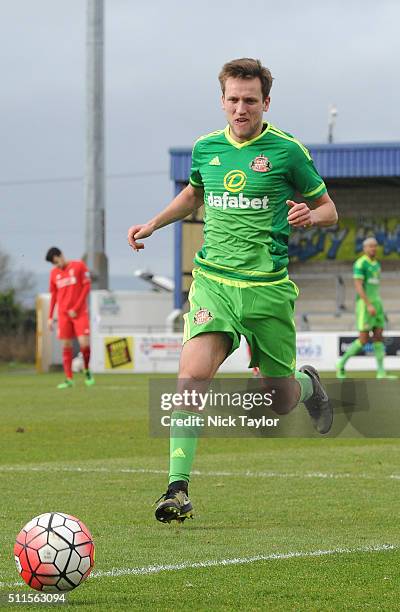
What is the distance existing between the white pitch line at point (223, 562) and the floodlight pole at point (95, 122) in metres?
33.1

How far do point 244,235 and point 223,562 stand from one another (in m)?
1.95

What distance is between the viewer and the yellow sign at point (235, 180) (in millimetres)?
6969

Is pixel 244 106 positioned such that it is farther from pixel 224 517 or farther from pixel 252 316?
pixel 224 517

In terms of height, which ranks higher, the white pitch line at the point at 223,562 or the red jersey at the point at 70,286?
the white pitch line at the point at 223,562

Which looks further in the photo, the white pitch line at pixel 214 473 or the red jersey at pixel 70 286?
the red jersey at pixel 70 286

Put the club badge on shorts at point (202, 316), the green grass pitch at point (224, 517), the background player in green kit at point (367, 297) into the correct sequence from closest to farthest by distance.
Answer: the green grass pitch at point (224, 517) < the club badge on shorts at point (202, 316) < the background player in green kit at point (367, 297)

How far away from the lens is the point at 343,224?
152 ft

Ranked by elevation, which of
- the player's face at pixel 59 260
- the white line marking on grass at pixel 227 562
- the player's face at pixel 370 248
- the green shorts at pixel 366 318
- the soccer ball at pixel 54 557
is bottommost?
the green shorts at pixel 366 318

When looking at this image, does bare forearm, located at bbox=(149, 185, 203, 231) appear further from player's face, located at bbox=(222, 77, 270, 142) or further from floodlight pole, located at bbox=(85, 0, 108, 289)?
floodlight pole, located at bbox=(85, 0, 108, 289)

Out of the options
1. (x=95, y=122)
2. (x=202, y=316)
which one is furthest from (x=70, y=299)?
(x=202, y=316)

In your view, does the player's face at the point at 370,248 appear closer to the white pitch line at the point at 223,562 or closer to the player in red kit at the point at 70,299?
the player in red kit at the point at 70,299

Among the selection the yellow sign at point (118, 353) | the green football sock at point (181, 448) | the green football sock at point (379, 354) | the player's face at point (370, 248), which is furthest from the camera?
the yellow sign at point (118, 353)

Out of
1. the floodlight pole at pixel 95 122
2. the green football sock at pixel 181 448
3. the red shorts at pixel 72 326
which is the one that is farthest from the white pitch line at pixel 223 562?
the floodlight pole at pixel 95 122

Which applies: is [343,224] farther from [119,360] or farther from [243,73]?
[243,73]
